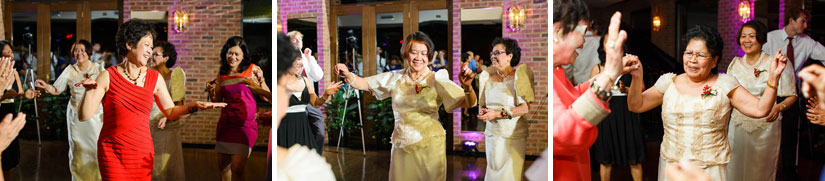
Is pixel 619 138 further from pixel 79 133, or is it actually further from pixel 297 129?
pixel 79 133

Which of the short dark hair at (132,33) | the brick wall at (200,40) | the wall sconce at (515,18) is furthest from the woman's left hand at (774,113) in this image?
the short dark hair at (132,33)

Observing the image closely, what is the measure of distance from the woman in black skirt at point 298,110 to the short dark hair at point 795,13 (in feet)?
8.05

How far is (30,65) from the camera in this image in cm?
355

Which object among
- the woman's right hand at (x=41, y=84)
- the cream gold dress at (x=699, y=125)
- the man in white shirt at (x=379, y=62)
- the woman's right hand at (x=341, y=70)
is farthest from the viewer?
the woman's right hand at (x=41, y=84)

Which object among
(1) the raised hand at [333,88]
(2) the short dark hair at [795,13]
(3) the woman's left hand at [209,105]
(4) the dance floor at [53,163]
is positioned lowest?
(4) the dance floor at [53,163]

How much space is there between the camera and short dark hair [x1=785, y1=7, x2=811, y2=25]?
8.84 feet

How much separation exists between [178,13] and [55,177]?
4.69 ft

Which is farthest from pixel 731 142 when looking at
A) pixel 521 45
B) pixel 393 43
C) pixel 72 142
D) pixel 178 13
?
pixel 72 142

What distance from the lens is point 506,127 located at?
2.99m

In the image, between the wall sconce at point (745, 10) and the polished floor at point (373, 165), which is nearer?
the wall sconce at point (745, 10)

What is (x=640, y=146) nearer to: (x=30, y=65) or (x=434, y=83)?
(x=434, y=83)

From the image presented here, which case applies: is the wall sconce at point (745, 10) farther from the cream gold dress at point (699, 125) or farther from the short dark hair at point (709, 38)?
the cream gold dress at point (699, 125)

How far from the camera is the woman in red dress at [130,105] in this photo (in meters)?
3.25

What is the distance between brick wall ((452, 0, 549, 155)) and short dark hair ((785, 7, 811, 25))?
1174 millimetres
